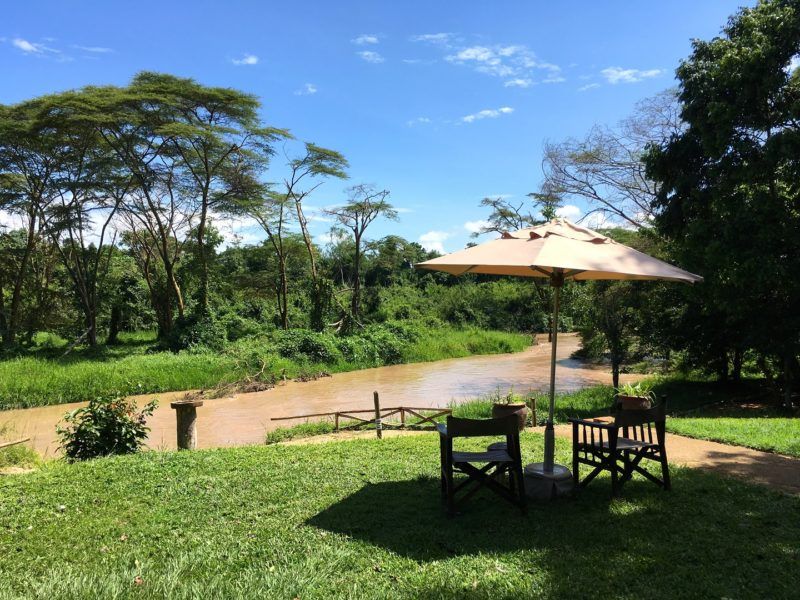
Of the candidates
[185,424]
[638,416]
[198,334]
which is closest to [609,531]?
[638,416]

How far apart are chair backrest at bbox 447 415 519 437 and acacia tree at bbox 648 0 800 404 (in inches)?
287

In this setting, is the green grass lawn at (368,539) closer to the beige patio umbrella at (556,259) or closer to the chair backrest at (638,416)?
the chair backrest at (638,416)

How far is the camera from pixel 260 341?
2281cm

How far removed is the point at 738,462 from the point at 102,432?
7042 mm

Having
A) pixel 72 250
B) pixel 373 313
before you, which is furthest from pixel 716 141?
pixel 373 313

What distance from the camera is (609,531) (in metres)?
3.43

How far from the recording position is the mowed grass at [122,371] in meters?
15.1

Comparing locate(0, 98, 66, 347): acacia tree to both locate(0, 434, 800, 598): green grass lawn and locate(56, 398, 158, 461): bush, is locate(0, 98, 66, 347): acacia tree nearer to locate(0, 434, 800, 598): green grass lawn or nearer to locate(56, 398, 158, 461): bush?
locate(56, 398, 158, 461): bush

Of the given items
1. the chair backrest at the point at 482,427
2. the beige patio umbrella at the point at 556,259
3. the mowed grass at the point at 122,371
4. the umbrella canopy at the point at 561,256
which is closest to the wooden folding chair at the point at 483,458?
the chair backrest at the point at 482,427

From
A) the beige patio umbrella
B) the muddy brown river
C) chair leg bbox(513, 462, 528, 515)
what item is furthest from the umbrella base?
the muddy brown river

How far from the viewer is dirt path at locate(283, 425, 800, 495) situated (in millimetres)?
4875

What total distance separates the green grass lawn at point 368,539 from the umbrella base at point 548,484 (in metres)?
0.16

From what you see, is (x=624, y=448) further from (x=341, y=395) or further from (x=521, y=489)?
(x=341, y=395)

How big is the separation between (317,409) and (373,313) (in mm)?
19377
